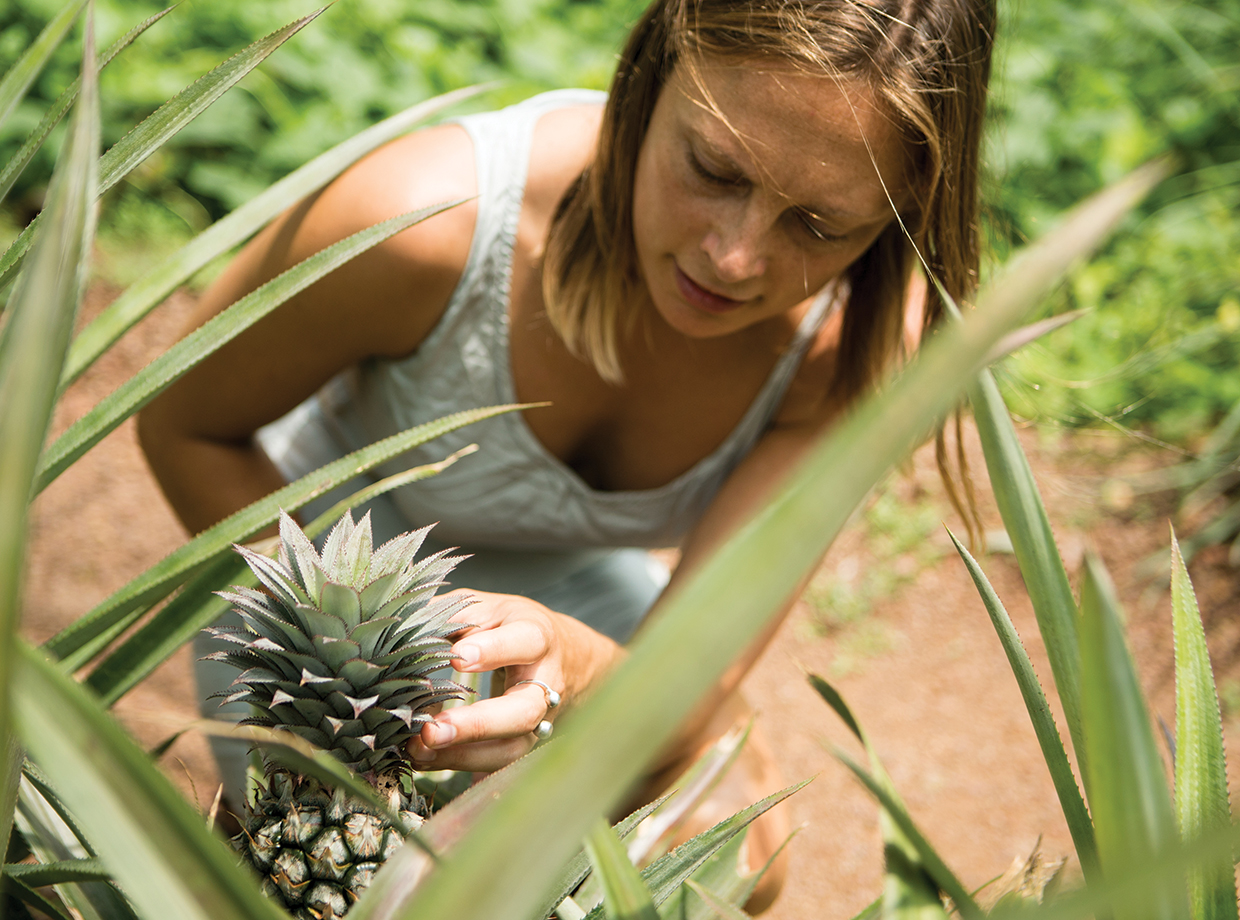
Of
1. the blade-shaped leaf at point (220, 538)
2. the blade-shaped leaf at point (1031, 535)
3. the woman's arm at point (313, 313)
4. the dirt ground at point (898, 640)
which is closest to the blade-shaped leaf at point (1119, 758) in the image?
the blade-shaped leaf at point (1031, 535)

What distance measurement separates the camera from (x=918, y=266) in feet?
4.83

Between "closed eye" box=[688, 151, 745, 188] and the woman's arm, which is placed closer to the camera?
"closed eye" box=[688, 151, 745, 188]

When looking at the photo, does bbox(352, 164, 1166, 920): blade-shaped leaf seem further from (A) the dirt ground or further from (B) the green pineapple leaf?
(A) the dirt ground

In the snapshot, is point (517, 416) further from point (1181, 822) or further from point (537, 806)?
point (537, 806)

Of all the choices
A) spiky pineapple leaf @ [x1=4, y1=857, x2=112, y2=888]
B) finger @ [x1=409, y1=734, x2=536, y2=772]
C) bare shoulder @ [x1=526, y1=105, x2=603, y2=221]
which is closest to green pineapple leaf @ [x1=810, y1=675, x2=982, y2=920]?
finger @ [x1=409, y1=734, x2=536, y2=772]

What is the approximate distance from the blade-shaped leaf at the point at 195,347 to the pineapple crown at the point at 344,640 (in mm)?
203

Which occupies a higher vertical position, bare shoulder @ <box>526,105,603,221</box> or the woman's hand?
bare shoulder @ <box>526,105,603,221</box>

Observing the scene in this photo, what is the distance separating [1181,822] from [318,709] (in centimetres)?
64

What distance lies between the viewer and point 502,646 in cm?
79

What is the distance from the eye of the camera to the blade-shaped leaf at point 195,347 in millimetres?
801

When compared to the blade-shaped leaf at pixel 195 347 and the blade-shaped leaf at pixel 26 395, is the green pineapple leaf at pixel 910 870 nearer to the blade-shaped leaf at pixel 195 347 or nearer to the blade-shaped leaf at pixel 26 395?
the blade-shaped leaf at pixel 26 395

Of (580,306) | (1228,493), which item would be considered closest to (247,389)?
(580,306)

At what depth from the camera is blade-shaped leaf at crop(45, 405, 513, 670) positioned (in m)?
0.81

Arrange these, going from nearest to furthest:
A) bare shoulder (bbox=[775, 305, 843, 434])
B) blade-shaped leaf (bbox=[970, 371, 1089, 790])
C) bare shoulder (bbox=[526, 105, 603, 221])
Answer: blade-shaped leaf (bbox=[970, 371, 1089, 790])
bare shoulder (bbox=[526, 105, 603, 221])
bare shoulder (bbox=[775, 305, 843, 434])
